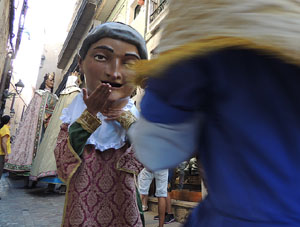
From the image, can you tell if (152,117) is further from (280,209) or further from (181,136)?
(280,209)

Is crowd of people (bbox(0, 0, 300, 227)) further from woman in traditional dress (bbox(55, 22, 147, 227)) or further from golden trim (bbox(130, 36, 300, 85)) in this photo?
woman in traditional dress (bbox(55, 22, 147, 227))

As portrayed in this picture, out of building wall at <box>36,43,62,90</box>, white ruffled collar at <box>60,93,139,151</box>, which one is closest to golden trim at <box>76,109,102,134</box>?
white ruffled collar at <box>60,93,139,151</box>

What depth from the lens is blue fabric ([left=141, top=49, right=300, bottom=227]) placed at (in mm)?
507

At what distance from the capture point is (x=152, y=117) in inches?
23.5

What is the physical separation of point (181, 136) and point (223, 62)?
20cm

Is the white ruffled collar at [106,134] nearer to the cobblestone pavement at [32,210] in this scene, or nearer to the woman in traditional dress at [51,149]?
the cobblestone pavement at [32,210]

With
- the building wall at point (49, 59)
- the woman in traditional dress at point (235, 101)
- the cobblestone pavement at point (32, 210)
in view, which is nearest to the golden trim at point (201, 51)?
the woman in traditional dress at point (235, 101)

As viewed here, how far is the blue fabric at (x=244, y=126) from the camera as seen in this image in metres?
0.51

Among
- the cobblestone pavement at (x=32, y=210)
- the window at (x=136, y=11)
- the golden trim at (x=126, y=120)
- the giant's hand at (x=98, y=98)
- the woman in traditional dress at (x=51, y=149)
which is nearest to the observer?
the giant's hand at (x=98, y=98)

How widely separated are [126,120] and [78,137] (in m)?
0.25

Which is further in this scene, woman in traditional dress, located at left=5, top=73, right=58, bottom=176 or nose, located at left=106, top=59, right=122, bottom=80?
woman in traditional dress, located at left=5, top=73, right=58, bottom=176

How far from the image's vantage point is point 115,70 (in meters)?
1.32

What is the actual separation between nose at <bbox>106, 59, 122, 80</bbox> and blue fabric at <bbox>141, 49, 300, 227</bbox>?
0.73 meters

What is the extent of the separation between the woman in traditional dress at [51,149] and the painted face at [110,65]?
3.19 meters
